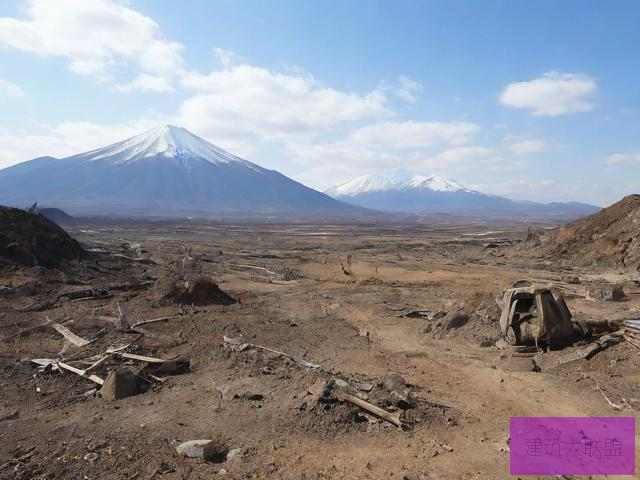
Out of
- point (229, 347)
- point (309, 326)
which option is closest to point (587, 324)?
point (309, 326)

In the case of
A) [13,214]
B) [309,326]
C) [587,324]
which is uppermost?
[13,214]

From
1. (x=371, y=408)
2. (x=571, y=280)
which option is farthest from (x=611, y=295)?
(x=371, y=408)

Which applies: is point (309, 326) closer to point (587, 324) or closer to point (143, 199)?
point (587, 324)

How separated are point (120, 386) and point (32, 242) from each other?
18434 millimetres

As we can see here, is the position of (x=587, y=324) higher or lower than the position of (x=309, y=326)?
higher

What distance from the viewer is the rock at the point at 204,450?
19.8 feet

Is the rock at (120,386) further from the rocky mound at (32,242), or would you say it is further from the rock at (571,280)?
the rock at (571,280)

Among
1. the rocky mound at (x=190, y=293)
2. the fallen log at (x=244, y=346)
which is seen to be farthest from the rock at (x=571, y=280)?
the fallen log at (x=244, y=346)

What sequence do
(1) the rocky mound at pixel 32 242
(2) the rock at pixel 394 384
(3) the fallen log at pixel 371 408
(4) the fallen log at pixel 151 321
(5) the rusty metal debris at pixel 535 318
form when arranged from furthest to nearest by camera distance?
(1) the rocky mound at pixel 32 242 → (4) the fallen log at pixel 151 321 → (5) the rusty metal debris at pixel 535 318 → (2) the rock at pixel 394 384 → (3) the fallen log at pixel 371 408

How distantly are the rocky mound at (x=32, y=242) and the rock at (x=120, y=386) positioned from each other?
16347 millimetres

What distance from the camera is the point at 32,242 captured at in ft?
74.3

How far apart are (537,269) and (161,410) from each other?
27742mm

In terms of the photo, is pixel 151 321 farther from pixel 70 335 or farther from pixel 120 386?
pixel 120 386

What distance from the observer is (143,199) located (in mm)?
194500
